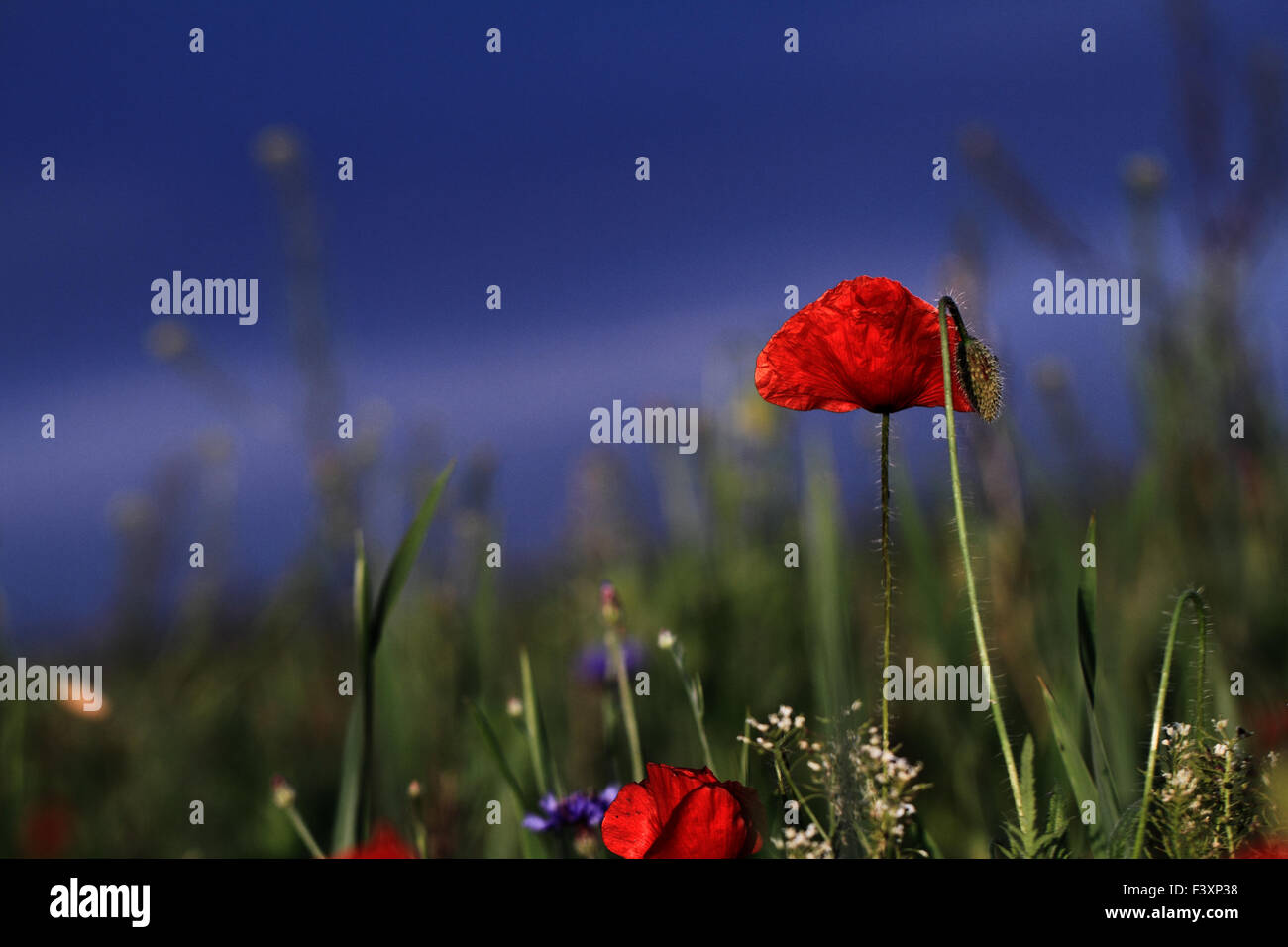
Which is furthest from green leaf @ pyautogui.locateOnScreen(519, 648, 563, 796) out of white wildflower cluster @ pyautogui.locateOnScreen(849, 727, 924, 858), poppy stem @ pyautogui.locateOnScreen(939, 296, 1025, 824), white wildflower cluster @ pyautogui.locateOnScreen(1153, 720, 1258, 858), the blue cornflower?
white wildflower cluster @ pyautogui.locateOnScreen(1153, 720, 1258, 858)

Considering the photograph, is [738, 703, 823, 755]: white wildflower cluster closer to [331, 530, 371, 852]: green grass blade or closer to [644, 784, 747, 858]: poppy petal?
[644, 784, 747, 858]: poppy petal

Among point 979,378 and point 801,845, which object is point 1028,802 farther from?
point 979,378

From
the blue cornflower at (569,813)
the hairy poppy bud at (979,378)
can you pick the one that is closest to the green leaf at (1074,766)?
the hairy poppy bud at (979,378)

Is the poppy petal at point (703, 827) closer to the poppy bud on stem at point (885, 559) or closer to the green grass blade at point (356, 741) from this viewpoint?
the poppy bud on stem at point (885, 559)

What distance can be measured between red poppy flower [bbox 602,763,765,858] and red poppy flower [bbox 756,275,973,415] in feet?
1.11

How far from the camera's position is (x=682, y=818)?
791 millimetres

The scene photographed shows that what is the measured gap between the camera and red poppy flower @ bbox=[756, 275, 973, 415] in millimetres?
875

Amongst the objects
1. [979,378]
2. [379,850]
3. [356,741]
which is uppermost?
[979,378]

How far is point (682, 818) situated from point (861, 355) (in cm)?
41

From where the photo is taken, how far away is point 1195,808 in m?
0.86

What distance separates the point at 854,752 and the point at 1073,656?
0.38 meters

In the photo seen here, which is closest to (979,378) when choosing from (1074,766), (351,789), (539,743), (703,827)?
(1074,766)
